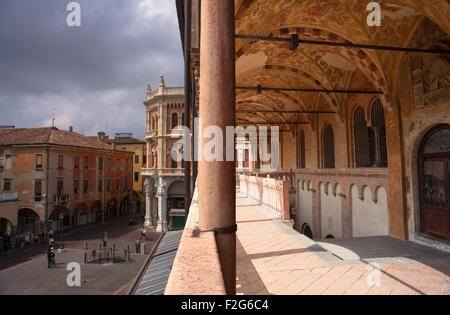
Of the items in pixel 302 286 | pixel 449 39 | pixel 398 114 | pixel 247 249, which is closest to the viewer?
pixel 302 286

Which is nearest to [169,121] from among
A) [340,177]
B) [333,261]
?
[340,177]

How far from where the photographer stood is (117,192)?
119ft

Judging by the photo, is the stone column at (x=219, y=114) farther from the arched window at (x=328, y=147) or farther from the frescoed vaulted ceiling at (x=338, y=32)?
the arched window at (x=328, y=147)

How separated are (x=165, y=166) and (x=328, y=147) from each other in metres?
19.6

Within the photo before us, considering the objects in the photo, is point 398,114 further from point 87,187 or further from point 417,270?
point 87,187

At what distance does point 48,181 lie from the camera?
25.3 metres

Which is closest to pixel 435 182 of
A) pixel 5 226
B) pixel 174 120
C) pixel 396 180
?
pixel 396 180

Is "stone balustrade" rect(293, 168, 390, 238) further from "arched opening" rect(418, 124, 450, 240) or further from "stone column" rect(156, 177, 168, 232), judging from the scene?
"stone column" rect(156, 177, 168, 232)

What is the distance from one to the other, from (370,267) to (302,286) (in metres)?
1.68

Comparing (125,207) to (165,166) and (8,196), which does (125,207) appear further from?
(8,196)

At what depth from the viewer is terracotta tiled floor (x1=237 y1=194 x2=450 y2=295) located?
398cm

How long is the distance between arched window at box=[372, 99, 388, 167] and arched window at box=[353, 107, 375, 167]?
434mm

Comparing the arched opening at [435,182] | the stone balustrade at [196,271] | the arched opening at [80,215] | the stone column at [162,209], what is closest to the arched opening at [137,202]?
the arched opening at [80,215]

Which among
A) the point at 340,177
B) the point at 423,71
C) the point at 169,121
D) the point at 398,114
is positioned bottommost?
the point at 340,177
